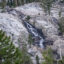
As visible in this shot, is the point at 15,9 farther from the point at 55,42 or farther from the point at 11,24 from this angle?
the point at 55,42

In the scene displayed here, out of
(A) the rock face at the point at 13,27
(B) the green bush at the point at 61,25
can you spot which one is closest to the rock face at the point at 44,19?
(B) the green bush at the point at 61,25

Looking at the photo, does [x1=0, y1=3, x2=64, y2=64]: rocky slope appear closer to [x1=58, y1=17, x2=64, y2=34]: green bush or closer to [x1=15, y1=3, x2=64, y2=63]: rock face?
[x1=15, y1=3, x2=64, y2=63]: rock face

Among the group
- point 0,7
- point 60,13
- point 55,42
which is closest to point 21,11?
point 0,7

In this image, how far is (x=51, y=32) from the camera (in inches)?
2141

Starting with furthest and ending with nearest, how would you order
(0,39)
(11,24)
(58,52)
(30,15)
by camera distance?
1. (30,15)
2. (11,24)
3. (58,52)
4. (0,39)

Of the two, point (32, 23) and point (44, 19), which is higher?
point (44, 19)

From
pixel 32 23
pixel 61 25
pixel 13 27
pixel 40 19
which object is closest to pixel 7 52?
pixel 13 27

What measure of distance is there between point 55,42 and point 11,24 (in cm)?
1041

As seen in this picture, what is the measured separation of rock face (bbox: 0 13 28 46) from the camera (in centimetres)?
4897

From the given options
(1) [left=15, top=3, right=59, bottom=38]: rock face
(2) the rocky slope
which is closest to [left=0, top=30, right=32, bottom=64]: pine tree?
(2) the rocky slope

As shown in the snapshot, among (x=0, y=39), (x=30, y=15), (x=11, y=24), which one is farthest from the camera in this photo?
(x=30, y=15)

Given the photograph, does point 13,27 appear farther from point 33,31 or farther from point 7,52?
point 7,52

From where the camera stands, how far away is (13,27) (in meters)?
Result: 51.4

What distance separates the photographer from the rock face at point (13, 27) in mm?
48975
